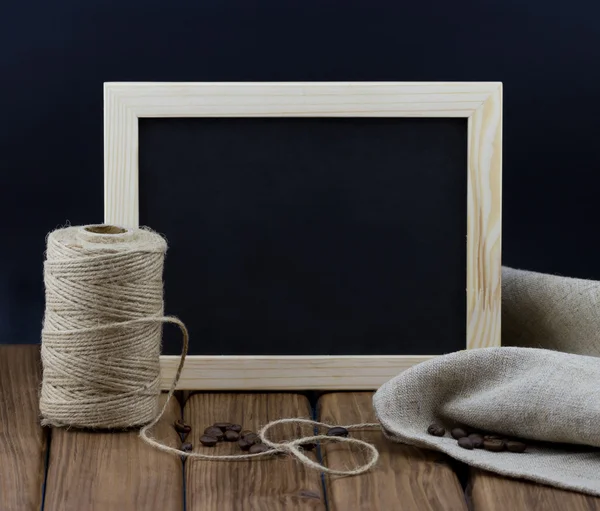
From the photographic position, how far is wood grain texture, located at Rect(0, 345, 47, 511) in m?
1.34

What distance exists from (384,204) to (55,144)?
0.74m

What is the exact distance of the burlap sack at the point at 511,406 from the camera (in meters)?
1.41

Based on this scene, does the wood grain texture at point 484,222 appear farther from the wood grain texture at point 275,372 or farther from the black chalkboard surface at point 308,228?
the wood grain texture at point 275,372

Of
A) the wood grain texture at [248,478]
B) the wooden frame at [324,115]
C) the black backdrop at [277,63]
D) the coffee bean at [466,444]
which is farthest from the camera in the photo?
the black backdrop at [277,63]

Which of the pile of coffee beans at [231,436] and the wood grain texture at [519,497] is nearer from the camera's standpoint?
the wood grain texture at [519,497]

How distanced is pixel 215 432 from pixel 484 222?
1.73 ft

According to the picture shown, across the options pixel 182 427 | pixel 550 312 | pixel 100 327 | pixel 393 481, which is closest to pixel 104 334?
→ pixel 100 327

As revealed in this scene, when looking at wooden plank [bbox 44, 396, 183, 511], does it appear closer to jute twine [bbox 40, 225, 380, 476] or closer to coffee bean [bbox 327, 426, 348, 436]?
jute twine [bbox 40, 225, 380, 476]

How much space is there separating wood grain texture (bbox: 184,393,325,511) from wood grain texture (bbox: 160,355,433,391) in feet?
0.27

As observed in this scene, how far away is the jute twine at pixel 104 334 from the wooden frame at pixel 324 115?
0.17 meters

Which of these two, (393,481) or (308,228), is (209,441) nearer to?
(393,481)

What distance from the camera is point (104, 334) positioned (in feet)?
4.87

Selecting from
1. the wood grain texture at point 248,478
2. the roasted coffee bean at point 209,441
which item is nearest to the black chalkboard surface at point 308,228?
the wood grain texture at point 248,478

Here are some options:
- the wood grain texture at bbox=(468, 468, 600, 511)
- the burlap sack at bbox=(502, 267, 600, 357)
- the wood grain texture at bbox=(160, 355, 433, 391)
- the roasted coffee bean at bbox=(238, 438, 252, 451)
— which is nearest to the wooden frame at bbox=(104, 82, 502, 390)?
the wood grain texture at bbox=(160, 355, 433, 391)
